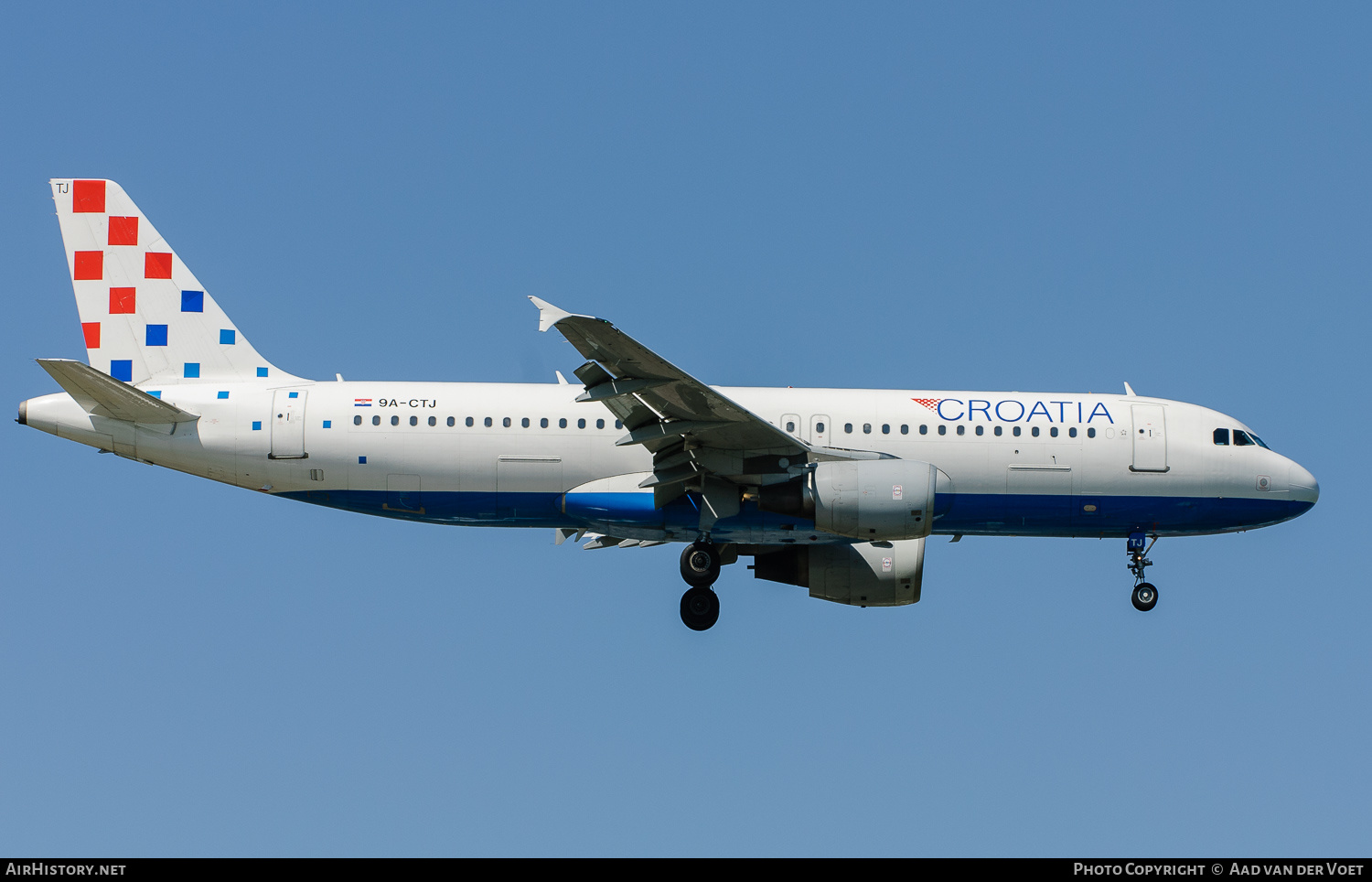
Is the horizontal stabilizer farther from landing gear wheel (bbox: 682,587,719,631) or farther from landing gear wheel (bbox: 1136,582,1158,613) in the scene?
landing gear wheel (bbox: 1136,582,1158,613)

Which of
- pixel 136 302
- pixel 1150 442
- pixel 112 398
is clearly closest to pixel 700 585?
pixel 1150 442

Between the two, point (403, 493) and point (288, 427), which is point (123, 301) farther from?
point (403, 493)

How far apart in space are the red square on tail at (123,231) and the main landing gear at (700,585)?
42.4 ft

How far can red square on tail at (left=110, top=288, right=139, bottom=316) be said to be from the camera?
2865 centimetres

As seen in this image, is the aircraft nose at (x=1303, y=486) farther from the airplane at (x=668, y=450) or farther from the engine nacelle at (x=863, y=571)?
the engine nacelle at (x=863, y=571)

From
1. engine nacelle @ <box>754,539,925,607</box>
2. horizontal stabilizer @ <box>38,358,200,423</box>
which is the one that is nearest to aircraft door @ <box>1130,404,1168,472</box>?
engine nacelle @ <box>754,539,925,607</box>

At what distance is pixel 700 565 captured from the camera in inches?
1078

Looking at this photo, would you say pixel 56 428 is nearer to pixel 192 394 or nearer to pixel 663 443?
pixel 192 394

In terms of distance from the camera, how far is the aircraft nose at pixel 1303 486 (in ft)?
93.2

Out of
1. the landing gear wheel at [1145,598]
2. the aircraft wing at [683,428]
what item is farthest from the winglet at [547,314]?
the landing gear wheel at [1145,598]

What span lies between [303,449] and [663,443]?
6802mm

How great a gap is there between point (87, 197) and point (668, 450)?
1324cm

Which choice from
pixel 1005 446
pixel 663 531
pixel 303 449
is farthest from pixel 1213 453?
pixel 303 449

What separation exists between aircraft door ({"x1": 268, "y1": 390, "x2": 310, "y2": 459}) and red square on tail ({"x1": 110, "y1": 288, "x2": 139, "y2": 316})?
13.2ft
